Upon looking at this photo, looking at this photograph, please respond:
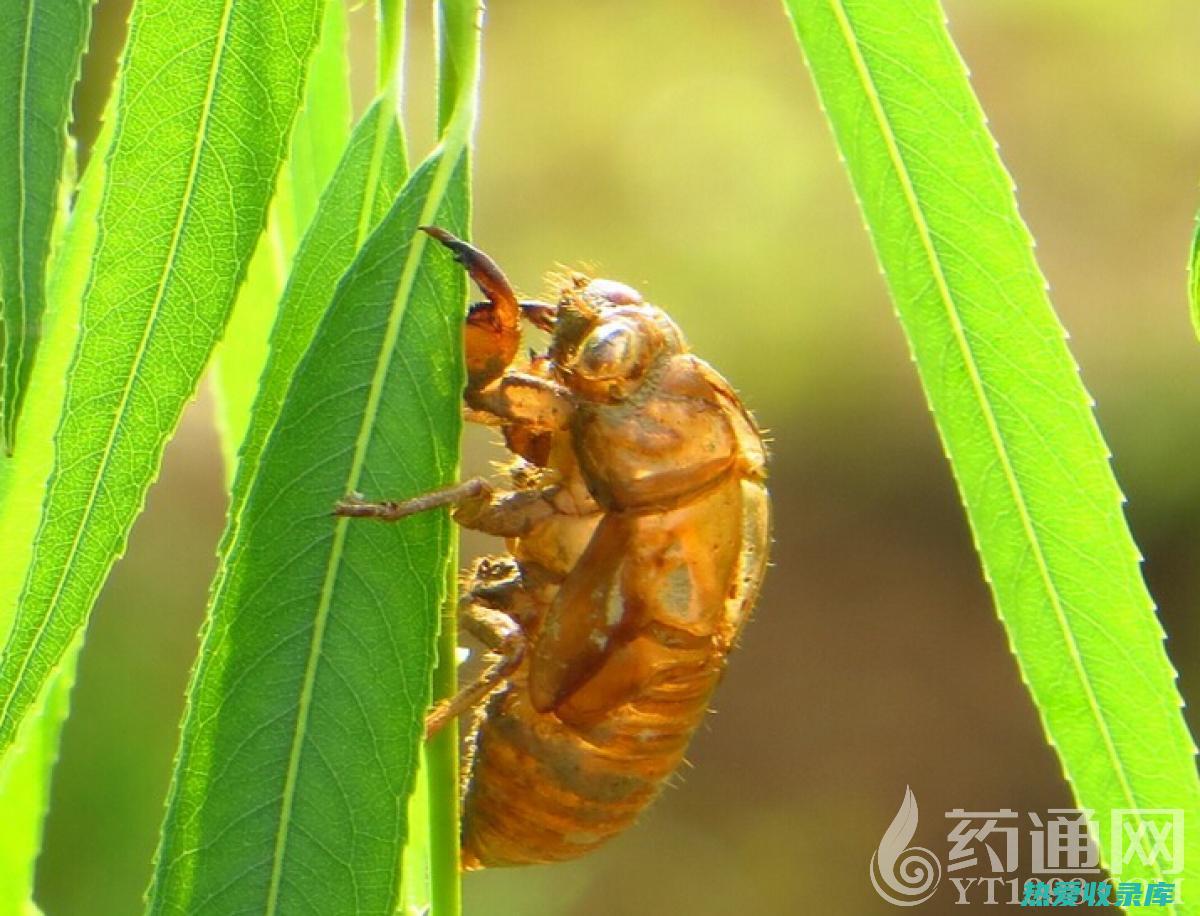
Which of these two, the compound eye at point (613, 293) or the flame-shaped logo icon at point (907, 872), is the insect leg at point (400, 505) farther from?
the flame-shaped logo icon at point (907, 872)

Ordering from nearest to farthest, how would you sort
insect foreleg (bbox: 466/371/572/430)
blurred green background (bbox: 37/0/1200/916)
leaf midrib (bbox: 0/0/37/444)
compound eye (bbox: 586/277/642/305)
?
1. leaf midrib (bbox: 0/0/37/444)
2. insect foreleg (bbox: 466/371/572/430)
3. compound eye (bbox: 586/277/642/305)
4. blurred green background (bbox: 37/0/1200/916)

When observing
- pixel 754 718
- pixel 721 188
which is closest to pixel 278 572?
pixel 754 718

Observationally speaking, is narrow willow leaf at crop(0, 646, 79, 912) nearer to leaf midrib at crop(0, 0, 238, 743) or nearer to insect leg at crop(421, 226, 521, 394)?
leaf midrib at crop(0, 0, 238, 743)

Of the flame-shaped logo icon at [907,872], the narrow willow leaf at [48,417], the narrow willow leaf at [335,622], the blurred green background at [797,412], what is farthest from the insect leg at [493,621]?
the blurred green background at [797,412]

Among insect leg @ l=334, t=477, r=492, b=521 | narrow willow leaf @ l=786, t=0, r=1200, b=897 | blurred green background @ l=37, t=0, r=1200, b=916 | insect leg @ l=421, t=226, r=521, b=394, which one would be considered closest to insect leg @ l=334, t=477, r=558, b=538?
insect leg @ l=334, t=477, r=492, b=521

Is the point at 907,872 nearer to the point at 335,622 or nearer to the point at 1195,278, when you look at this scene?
the point at 1195,278

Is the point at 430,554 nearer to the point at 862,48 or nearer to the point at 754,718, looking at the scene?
the point at 862,48
